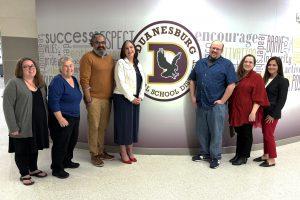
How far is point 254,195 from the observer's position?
105 inches

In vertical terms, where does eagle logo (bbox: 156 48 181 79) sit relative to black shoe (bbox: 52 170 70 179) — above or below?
above

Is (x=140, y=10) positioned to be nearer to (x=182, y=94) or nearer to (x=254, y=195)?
(x=182, y=94)

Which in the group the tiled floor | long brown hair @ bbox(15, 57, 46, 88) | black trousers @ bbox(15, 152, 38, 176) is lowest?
the tiled floor

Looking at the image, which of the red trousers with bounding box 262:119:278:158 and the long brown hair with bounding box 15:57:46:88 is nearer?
the long brown hair with bounding box 15:57:46:88

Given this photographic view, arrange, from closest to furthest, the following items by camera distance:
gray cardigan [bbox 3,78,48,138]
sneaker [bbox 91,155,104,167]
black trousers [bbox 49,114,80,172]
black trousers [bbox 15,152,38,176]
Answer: gray cardigan [bbox 3,78,48,138], black trousers [bbox 15,152,38,176], black trousers [bbox 49,114,80,172], sneaker [bbox 91,155,104,167]

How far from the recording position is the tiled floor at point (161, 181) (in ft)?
8.74

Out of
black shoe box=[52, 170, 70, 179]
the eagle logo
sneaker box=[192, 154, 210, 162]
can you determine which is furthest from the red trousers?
black shoe box=[52, 170, 70, 179]

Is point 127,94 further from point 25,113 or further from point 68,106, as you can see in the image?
point 25,113

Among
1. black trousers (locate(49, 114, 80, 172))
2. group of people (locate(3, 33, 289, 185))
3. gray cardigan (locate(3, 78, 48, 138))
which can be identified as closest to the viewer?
gray cardigan (locate(3, 78, 48, 138))

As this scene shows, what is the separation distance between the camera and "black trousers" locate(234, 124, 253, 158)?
3.42 metres

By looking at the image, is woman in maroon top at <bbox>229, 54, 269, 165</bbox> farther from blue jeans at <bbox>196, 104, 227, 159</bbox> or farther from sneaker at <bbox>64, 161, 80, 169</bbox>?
sneaker at <bbox>64, 161, 80, 169</bbox>

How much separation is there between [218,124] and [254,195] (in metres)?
0.96

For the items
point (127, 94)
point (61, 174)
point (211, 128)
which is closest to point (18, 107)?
point (61, 174)

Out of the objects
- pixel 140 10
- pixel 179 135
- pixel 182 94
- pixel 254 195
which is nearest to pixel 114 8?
pixel 140 10
